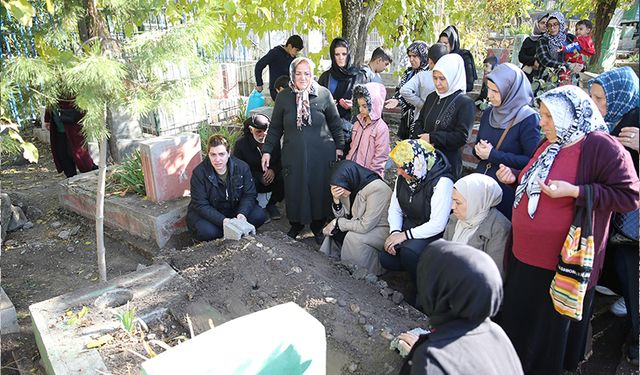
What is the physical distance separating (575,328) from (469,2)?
13.0 meters

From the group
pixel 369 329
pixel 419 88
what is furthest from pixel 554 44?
pixel 369 329

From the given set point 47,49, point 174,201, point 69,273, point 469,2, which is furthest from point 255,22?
point 469,2

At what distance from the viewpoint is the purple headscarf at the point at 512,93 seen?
10.6 ft

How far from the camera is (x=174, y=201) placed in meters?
5.08

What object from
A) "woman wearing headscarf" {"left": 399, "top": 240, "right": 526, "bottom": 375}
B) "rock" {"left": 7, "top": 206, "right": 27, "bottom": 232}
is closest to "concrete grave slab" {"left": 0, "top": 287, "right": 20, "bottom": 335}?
"rock" {"left": 7, "top": 206, "right": 27, "bottom": 232}

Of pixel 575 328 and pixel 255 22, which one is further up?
pixel 255 22

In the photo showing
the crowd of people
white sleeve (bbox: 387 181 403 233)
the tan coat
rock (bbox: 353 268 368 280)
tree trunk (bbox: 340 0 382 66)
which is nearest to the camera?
the crowd of people

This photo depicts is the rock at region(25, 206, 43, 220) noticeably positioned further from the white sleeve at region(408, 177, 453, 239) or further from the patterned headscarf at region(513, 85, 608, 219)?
the patterned headscarf at region(513, 85, 608, 219)

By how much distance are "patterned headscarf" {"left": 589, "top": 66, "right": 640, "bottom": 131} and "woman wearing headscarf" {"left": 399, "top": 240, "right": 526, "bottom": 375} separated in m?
1.86

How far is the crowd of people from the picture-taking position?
1.63m

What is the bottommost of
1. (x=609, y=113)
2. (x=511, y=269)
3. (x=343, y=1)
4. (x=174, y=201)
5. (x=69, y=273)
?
(x=69, y=273)

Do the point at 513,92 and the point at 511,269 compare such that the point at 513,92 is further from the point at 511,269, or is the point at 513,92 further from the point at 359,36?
the point at 359,36

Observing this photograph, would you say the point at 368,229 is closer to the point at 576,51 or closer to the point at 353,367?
the point at 353,367

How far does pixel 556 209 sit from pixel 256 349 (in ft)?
5.65
